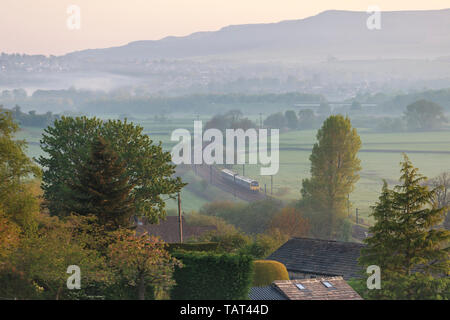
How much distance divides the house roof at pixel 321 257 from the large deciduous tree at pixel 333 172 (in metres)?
24.2

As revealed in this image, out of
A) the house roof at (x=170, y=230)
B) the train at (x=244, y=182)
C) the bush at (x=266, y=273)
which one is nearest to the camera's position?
the bush at (x=266, y=273)

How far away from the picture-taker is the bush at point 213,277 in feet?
99.6

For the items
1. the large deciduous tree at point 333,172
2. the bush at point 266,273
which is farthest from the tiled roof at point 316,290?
the large deciduous tree at point 333,172

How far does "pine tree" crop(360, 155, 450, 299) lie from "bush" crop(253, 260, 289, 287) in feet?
18.2

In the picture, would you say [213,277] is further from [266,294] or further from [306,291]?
[306,291]

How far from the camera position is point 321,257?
50438mm

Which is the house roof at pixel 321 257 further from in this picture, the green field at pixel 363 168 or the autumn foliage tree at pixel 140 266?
the green field at pixel 363 168

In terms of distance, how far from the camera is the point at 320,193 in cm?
7675

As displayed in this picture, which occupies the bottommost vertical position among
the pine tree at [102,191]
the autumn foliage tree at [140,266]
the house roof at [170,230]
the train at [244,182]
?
the train at [244,182]

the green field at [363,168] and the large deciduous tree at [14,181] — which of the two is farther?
the green field at [363,168]

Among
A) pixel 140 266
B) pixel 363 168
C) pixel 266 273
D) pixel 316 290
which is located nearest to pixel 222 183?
pixel 363 168

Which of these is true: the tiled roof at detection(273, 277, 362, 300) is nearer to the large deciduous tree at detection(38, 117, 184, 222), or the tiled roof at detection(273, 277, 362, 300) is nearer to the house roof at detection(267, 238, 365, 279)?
the large deciduous tree at detection(38, 117, 184, 222)

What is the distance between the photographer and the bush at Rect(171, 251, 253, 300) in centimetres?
3036
